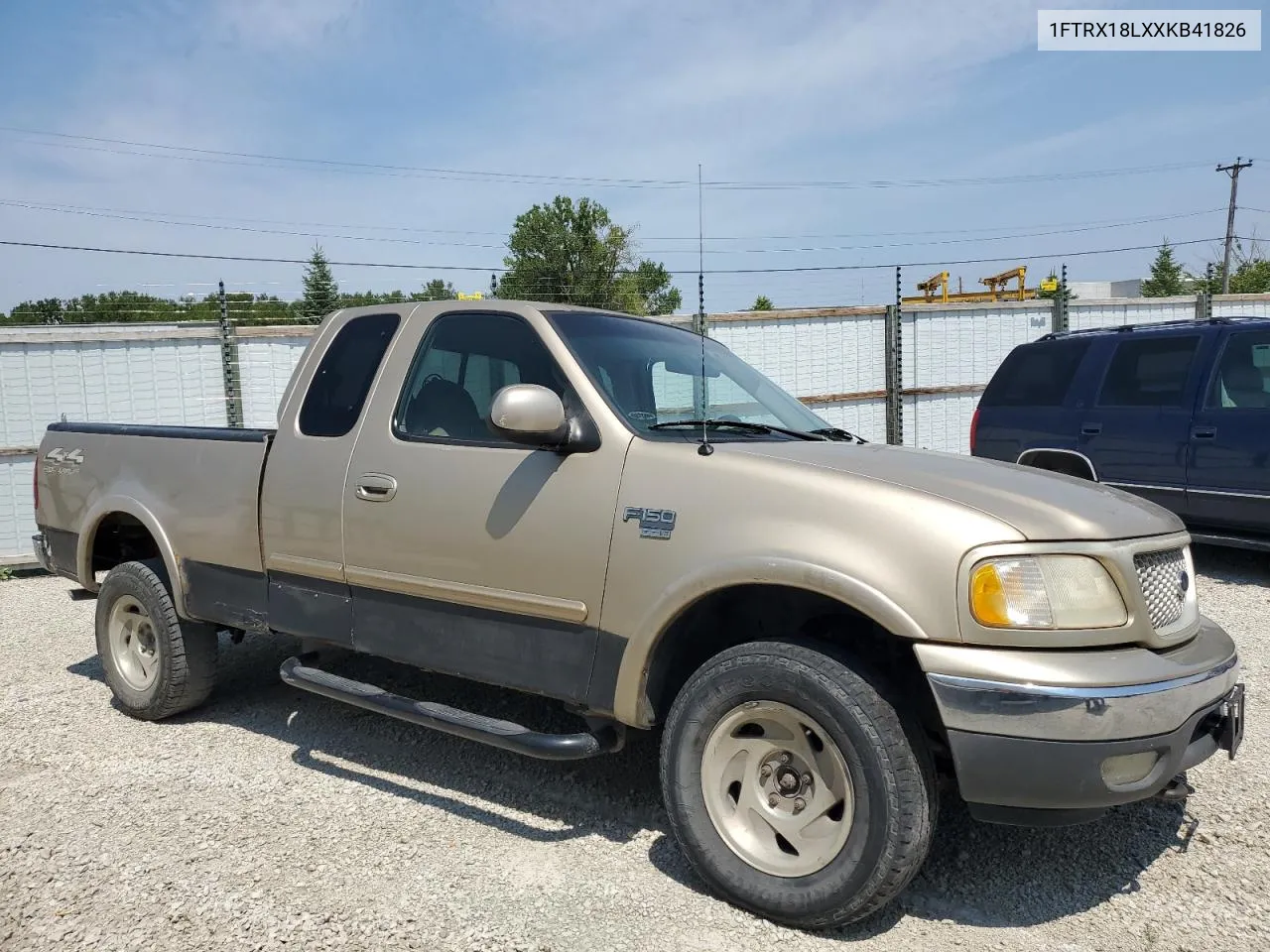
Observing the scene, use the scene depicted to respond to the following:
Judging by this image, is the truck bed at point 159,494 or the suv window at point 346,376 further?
the truck bed at point 159,494

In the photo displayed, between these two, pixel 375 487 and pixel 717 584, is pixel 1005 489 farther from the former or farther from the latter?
pixel 375 487

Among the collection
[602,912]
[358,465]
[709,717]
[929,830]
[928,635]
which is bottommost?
[602,912]

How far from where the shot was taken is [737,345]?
11758mm

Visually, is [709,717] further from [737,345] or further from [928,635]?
[737,345]

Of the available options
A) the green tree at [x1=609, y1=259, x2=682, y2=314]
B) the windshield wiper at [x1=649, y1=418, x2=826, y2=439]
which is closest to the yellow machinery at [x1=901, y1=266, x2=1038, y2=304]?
the green tree at [x1=609, y1=259, x2=682, y2=314]

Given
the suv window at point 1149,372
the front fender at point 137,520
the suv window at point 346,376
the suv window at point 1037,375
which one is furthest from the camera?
the suv window at point 1037,375

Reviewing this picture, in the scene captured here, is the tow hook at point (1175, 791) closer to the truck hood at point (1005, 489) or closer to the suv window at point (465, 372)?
the truck hood at point (1005, 489)

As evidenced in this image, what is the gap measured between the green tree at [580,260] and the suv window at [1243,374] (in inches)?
818

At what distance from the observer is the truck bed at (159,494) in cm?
437

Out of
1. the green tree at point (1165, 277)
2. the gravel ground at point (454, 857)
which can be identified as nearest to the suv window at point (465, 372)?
the gravel ground at point (454, 857)

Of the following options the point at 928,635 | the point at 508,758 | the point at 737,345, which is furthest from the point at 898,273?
the point at 928,635

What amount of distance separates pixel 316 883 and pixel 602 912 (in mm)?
1012

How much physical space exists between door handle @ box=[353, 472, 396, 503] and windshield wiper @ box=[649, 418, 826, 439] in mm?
1129

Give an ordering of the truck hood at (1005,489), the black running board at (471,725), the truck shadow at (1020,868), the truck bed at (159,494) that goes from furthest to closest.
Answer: the truck bed at (159,494)
the black running board at (471,725)
the truck shadow at (1020,868)
the truck hood at (1005,489)
